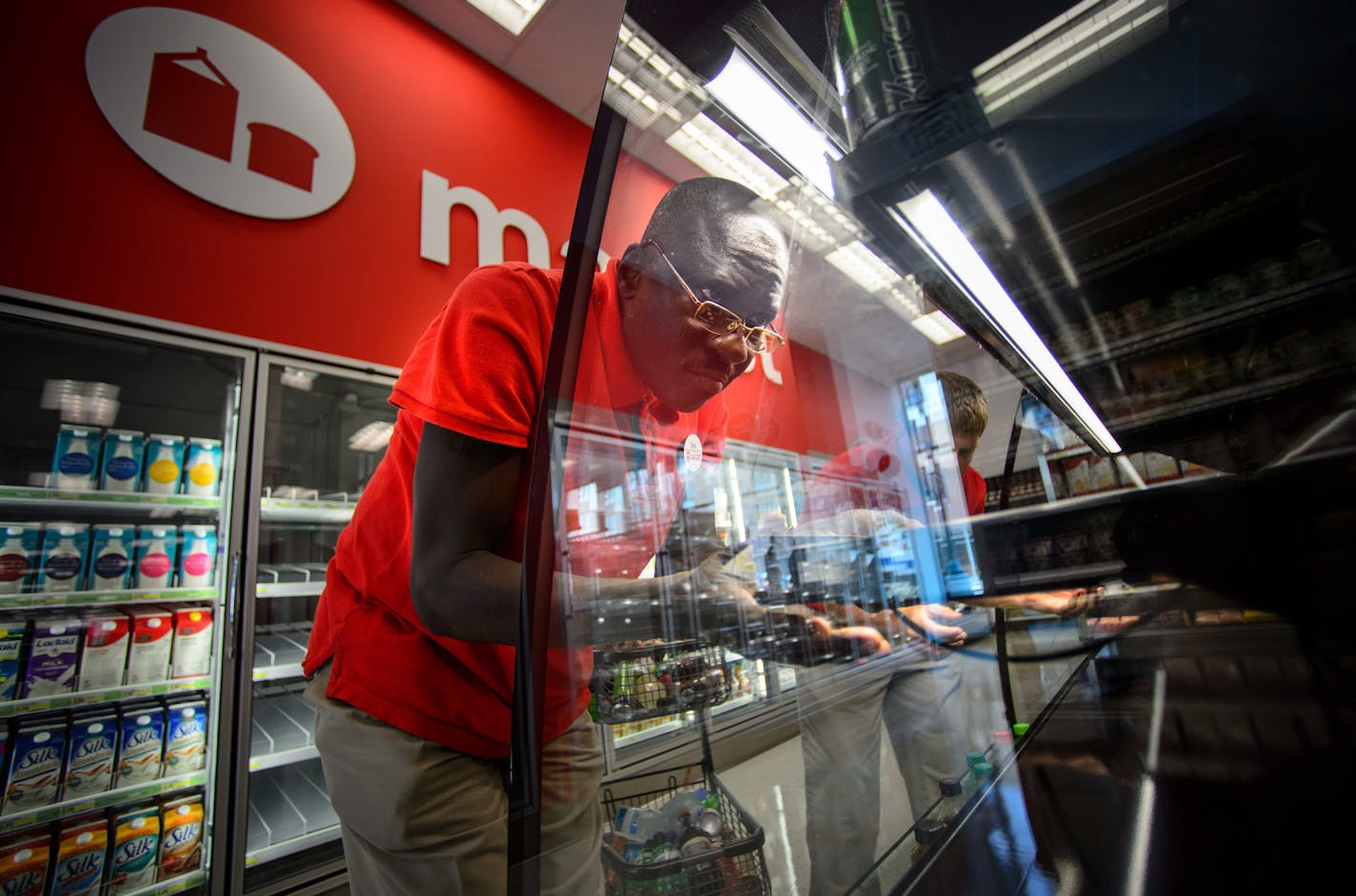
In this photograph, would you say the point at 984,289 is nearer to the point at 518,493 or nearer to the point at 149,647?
the point at 518,493

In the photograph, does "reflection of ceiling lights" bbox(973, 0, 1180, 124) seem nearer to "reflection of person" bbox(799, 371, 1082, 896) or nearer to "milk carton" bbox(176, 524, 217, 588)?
"reflection of person" bbox(799, 371, 1082, 896)

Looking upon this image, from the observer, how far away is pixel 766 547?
43 centimetres

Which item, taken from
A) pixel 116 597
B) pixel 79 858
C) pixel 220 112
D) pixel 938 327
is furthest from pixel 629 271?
pixel 220 112

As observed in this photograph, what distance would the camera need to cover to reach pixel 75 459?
86.0 inches

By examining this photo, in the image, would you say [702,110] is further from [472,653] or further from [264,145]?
[264,145]

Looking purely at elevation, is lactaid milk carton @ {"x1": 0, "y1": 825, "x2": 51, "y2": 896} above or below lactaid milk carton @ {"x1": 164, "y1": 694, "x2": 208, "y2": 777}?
below

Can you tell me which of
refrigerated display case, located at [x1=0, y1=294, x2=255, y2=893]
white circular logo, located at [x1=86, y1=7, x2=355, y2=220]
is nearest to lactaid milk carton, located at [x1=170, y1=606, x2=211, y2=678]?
refrigerated display case, located at [x1=0, y1=294, x2=255, y2=893]

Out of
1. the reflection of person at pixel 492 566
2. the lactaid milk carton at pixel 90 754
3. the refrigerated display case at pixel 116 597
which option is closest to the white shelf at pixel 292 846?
the refrigerated display case at pixel 116 597

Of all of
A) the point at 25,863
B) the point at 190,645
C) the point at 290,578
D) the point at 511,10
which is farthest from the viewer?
the point at 511,10

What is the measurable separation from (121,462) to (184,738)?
1.04 m

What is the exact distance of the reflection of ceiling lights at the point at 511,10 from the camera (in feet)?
11.3

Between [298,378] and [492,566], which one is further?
[298,378]

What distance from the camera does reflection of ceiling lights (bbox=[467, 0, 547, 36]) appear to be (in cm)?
346

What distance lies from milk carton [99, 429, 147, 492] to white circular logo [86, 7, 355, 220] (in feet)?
3.38
